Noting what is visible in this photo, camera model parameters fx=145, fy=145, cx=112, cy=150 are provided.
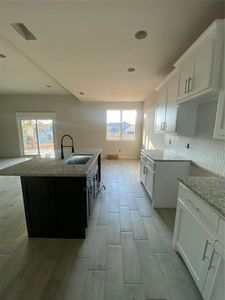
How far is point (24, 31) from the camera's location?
2.18 metres

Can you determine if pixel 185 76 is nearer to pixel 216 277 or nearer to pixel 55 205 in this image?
pixel 216 277

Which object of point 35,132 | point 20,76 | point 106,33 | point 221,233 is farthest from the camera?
point 35,132

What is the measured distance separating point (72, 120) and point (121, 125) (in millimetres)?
2277

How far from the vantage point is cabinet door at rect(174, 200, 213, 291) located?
3.73 feet

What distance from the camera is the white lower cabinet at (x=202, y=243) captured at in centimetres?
99

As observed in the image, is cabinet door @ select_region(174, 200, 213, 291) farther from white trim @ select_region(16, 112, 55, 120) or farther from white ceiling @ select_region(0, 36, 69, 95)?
white trim @ select_region(16, 112, 55, 120)

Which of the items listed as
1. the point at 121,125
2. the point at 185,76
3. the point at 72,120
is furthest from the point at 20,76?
the point at 185,76

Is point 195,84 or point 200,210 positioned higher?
point 195,84

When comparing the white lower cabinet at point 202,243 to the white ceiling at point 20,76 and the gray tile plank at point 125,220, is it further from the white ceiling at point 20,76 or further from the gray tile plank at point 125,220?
the white ceiling at point 20,76

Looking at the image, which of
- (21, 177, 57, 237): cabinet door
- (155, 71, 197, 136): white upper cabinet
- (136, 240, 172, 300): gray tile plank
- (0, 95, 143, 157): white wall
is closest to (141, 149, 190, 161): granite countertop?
(155, 71, 197, 136): white upper cabinet

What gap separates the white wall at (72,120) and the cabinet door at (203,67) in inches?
190

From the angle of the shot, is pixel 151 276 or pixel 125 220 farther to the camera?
pixel 125 220

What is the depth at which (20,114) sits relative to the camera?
22.0 feet

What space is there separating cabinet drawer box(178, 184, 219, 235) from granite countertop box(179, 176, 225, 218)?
0.18 ft
